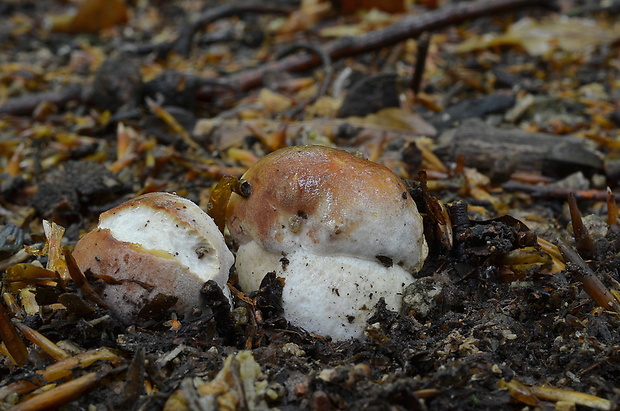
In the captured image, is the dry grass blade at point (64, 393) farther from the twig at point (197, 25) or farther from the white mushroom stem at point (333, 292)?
the twig at point (197, 25)

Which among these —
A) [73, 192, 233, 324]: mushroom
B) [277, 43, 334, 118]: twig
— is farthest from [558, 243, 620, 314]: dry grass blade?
[277, 43, 334, 118]: twig

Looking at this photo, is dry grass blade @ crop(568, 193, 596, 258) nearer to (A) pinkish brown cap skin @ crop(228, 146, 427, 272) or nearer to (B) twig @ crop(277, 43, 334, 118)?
(A) pinkish brown cap skin @ crop(228, 146, 427, 272)

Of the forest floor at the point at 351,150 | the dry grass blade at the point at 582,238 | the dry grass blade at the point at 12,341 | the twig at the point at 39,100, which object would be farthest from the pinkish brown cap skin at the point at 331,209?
the twig at the point at 39,100

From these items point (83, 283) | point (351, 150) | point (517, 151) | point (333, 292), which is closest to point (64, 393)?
point (83, 283)

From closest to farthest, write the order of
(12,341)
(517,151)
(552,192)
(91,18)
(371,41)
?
(12,341), (552,192), (517,151), (371,41), (91,18)

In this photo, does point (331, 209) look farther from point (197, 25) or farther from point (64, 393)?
point (197, 25)

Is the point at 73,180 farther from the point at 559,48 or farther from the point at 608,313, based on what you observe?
the point at 559,48
